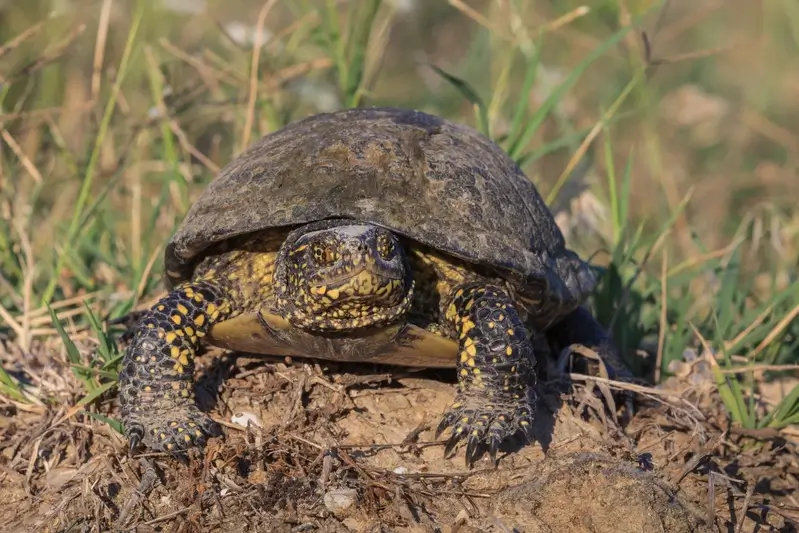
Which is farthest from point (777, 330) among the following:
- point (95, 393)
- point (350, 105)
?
point (95, 393)

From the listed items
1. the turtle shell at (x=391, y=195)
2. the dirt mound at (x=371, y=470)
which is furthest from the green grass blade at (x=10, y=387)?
the turtle shell at (x=391, y=195)

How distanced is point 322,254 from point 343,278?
0.11 m

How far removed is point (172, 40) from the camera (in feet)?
19.7

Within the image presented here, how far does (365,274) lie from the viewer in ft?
9.71

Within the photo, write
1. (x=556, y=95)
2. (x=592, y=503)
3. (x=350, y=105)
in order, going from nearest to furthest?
(x=592, y=503)
(x=556, y=95)
(x=350, y=105)

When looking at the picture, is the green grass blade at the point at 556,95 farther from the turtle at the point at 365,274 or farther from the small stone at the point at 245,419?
the small stone at the point at 245,419

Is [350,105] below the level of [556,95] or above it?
below

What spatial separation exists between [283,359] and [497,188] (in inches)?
42.3

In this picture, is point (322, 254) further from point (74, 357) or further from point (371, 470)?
point (74, 357)

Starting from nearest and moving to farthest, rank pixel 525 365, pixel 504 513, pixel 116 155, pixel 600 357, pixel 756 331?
pixel 504 513
pixel 525 365
pixel 600 357
pixel 756 331
pixel 116 155

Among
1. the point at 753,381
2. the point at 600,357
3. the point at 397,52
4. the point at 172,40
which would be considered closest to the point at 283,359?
the point at 600,357

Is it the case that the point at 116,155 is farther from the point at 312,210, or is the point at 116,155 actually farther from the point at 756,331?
the point at 756,331

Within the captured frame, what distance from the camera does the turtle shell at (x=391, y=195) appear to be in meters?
3.21

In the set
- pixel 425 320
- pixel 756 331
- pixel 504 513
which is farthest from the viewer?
pixel 756 331
